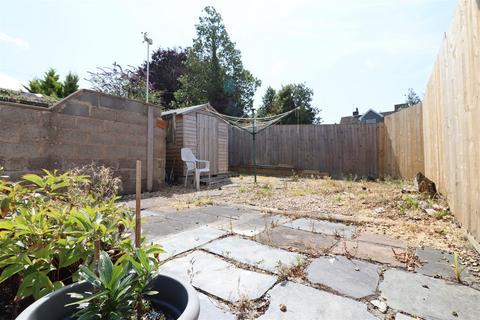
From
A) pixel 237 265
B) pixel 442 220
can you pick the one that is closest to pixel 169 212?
pixel 237 265

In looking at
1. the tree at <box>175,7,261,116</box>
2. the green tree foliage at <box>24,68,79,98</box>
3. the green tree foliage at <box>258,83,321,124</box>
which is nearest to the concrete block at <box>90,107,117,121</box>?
the green tree foliage at <box>24,68,79,98</box>

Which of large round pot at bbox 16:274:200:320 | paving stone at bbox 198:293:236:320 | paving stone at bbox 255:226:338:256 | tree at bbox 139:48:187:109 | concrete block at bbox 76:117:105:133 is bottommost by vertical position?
paving stone at bbox 198:293:236:320

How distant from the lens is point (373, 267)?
156 centimetres

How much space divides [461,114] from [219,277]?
2.39 m

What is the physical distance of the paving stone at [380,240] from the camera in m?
1.95

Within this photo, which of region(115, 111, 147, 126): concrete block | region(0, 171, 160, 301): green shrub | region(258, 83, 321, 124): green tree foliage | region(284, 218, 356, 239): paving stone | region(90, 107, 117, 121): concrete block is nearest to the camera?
region(0, 171, 160, 301): green shrub

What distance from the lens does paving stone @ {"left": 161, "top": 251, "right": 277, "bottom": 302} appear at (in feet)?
4.22

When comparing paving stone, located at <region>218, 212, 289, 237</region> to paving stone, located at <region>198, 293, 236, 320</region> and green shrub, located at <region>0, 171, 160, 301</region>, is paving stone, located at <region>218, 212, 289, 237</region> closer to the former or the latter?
paving stone, located at <region>198, 293, 236, 320</region>

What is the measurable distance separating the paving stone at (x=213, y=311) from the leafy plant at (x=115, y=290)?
0.40 m

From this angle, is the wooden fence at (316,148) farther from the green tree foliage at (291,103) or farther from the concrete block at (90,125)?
the green tree foliage at (291,103)

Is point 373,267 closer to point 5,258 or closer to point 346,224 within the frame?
point 346,224

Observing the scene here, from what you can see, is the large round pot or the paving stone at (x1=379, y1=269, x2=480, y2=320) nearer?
the large round pot

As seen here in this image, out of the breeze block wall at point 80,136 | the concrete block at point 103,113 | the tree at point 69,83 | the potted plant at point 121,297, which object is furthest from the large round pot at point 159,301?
the tree at point 69,83

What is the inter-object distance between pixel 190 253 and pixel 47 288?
41.2 inches
